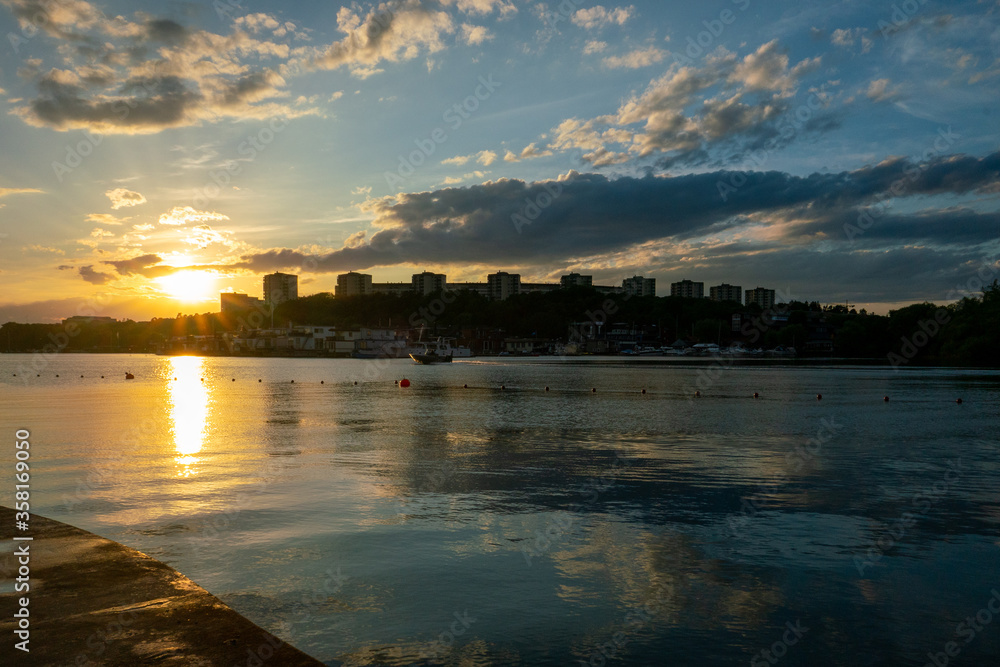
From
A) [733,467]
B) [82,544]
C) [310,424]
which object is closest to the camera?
[82,544]

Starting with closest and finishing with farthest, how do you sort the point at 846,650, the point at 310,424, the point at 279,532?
the point at 846,650 → the point at 279,532 → the point at 310,424

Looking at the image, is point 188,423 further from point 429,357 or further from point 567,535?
point 429,357

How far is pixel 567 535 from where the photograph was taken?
1188cm

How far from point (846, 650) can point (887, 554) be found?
14.2ft

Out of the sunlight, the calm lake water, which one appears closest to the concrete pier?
the calm lake water

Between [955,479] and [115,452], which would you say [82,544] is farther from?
[955,479]

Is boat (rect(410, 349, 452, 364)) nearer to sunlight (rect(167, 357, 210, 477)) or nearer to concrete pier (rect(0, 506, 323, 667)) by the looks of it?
sunlight (rect(167, 357, 210, 477))

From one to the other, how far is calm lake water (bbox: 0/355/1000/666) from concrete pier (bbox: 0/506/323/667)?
0.97 m

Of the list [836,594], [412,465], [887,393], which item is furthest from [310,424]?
[887,393]

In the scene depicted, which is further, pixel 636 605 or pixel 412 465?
pixel 412 465

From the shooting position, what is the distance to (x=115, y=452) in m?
21.5

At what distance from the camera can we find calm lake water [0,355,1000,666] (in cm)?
776

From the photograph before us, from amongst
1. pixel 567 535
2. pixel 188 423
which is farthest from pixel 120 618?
pixel 188 423

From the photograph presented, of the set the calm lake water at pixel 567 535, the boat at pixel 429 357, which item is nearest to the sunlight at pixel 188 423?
the calm lake water at pixel 567 535
